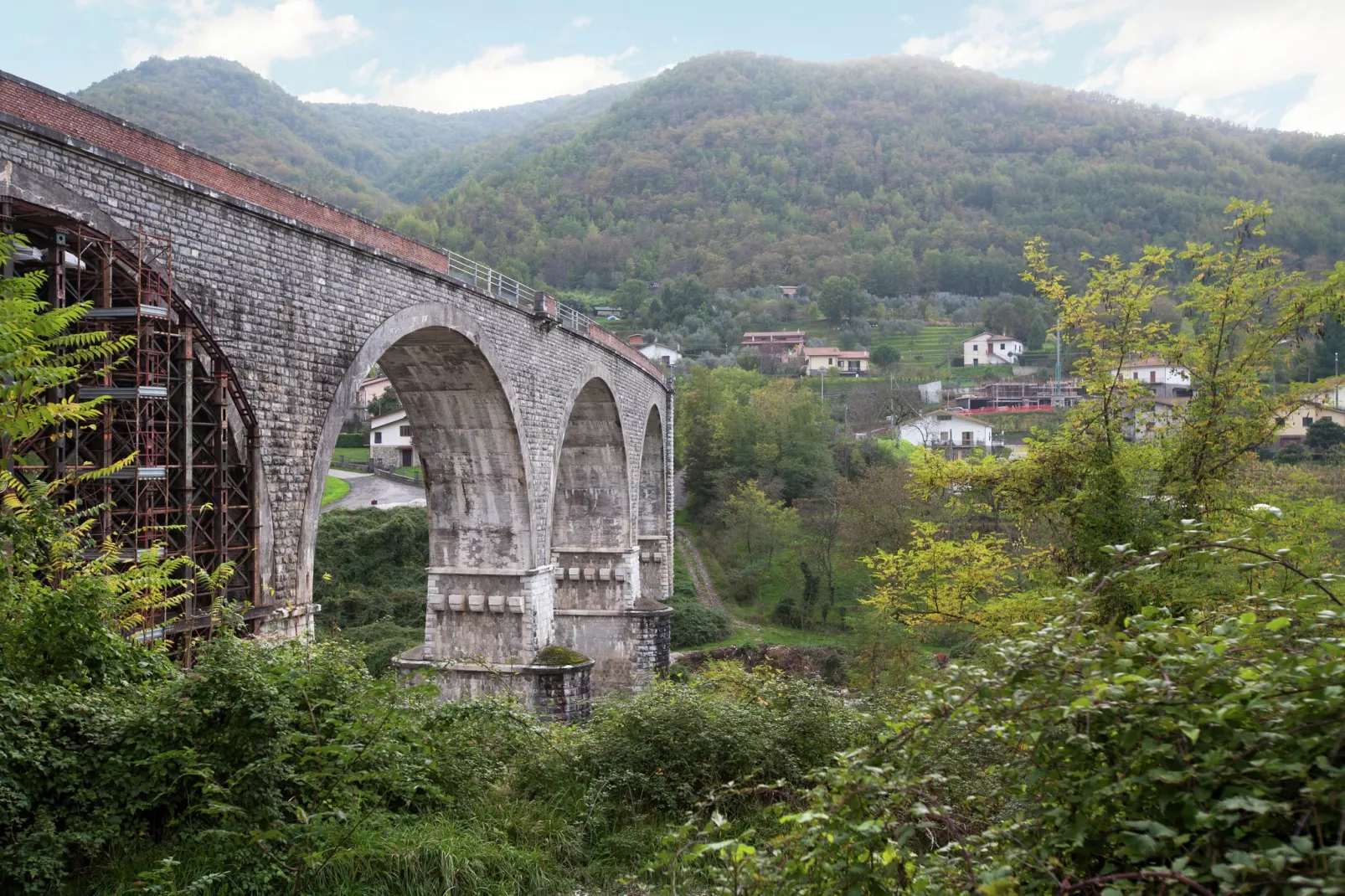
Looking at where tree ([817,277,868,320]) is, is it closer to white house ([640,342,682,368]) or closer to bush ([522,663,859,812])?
white house ([640,342,682,368])

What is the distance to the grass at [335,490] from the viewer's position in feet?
117

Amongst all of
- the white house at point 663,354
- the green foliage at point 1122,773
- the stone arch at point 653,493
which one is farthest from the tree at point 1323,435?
the green foliage at point 1122,773

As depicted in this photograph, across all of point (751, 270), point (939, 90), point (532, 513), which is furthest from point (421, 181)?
point (532, 513)

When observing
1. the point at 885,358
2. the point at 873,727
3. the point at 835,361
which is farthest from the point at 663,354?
the point at 873,727

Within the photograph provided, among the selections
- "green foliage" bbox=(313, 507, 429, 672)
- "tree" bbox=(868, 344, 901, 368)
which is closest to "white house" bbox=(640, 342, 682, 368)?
"tree" bbox=(868, 344, 901, 368)

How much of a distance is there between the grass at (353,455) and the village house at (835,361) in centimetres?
2992

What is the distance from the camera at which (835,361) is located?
62.9 m

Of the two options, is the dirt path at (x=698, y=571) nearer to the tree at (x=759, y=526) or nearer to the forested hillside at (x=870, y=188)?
the tree at (x=759, y=526)

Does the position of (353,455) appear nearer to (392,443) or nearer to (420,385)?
(392,443)

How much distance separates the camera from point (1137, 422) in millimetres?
10727

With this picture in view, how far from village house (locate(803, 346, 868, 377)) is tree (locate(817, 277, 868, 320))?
1083cm

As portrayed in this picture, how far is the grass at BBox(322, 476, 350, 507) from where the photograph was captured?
117ft

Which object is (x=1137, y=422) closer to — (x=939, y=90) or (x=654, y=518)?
(x=654, y=518)

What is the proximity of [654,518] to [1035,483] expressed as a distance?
20744mm
